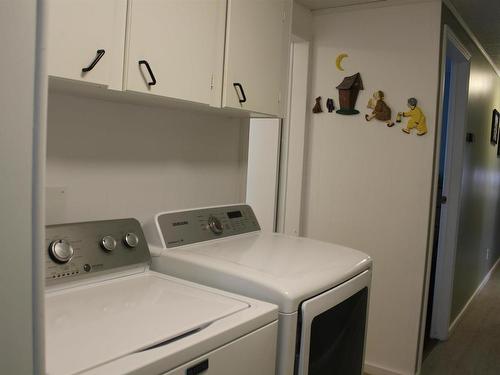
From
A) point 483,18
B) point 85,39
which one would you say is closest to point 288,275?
point 85,39

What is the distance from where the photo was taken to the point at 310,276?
4.48 feet

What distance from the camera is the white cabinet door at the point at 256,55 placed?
1654mm

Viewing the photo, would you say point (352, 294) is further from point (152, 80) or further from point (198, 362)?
point (152, 80)

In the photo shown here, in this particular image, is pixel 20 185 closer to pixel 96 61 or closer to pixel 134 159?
pixel 96 61

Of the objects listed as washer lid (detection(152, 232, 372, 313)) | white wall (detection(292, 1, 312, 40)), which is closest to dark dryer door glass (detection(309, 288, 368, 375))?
washer lid (detection(152, 232, 372, 313))

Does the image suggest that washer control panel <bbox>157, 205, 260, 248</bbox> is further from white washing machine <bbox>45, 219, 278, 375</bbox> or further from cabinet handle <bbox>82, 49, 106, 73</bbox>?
cabinet handle <bbox>82, 49, 106, 73</bbox>

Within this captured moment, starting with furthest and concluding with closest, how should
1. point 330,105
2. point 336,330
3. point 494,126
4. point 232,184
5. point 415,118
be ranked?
point 494,126 → point 330,105 → point 415,118 → point 232,184 → point 336,330

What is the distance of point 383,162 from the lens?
2775mm

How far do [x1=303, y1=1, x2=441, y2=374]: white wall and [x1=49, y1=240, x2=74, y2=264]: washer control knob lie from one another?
6.36 feet

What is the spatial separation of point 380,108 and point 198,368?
213 centimetres

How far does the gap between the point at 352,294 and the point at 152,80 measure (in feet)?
3.02

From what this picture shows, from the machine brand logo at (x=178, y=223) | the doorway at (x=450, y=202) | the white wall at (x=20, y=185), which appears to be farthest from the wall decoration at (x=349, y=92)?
the white wall at (x=20, y=185)

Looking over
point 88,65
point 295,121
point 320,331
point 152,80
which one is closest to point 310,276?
point 320,331

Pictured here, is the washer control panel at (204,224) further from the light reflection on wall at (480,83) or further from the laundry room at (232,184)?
the light reflection on wall at (480,83)
